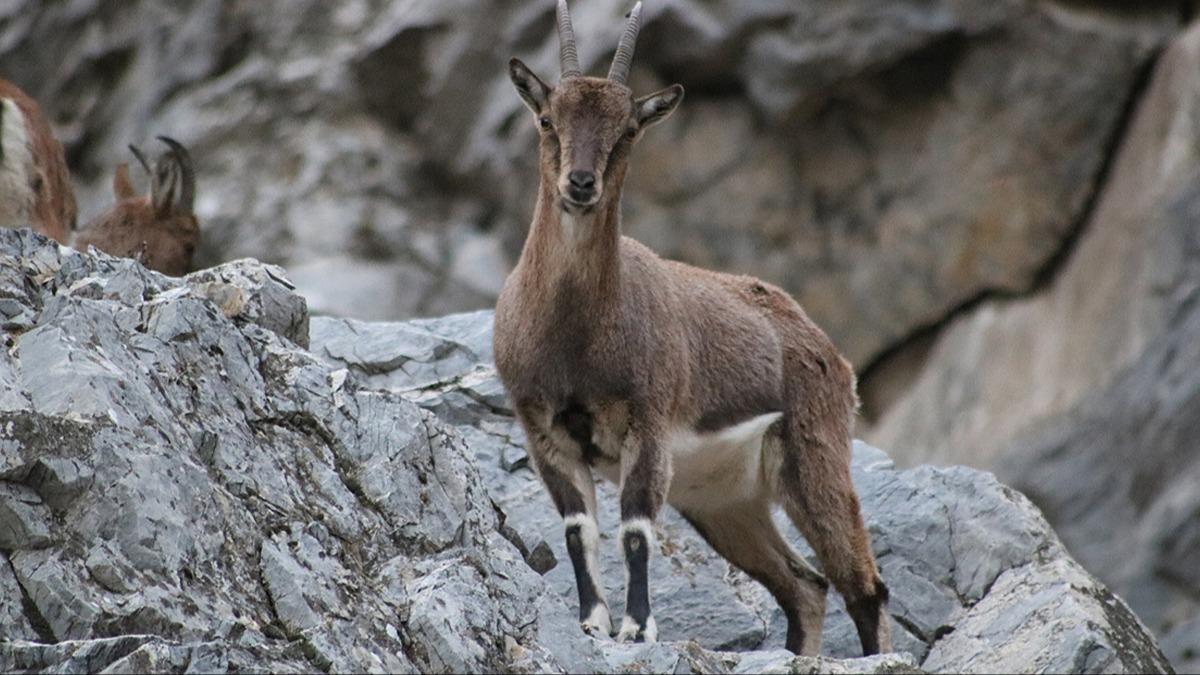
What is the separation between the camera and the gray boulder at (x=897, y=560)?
7840 mm

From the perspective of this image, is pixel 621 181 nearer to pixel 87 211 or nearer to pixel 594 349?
pixel 594 349

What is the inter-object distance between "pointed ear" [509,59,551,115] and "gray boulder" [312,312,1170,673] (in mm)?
1904

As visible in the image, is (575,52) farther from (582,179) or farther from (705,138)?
(705,138)

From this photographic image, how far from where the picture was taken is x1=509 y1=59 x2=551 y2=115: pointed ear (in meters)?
7.82

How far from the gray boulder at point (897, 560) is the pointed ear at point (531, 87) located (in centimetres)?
190

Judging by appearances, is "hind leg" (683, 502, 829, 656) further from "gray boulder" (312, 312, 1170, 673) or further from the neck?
the neck

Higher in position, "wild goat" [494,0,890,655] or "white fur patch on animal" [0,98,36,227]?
"white fur patch on animal" [0,98,36,227]

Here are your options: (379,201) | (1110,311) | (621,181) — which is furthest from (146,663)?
(379,201)

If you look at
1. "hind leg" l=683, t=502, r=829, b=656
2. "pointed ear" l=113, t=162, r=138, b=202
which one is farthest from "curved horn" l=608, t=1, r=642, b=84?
"pointed ear" l=113, t=162, r=138, b=202

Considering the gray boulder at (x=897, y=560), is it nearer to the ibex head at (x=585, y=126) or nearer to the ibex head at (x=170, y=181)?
the ibex head at (x=585, y=126)

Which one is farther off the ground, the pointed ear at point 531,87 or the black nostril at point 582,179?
the pointed ear at point 531,87

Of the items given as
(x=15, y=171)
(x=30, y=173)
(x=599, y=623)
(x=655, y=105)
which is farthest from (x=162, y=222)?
(x=599, y=623)

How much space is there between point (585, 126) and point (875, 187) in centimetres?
906

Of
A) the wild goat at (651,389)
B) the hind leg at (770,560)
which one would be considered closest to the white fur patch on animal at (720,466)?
the wild goat at (651,389)
